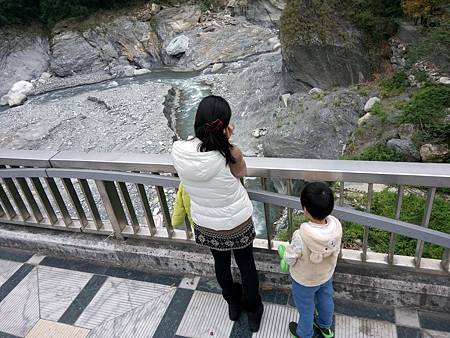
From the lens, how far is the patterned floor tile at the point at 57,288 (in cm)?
280

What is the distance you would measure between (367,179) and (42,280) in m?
2.70

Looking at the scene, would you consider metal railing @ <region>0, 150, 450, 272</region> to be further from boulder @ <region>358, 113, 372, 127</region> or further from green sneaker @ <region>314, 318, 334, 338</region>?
boulder @ <region>358, 113, 372, 127</region>

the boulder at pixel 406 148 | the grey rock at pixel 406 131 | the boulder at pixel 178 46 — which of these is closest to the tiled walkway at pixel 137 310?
the boulder at pixel 406 148

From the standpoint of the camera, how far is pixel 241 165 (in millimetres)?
1893

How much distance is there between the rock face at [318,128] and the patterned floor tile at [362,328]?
473 cm

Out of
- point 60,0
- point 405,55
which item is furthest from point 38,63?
point 405,55

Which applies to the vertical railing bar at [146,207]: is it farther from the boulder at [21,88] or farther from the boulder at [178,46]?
the boulder at [178,46]

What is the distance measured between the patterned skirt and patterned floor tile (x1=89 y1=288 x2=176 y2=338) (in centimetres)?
85

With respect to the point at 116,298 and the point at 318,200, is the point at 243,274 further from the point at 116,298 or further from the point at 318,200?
the point at 116,298

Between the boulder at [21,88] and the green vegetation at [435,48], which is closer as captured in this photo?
the green vegetation at [435,48]

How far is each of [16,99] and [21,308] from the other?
49.9 ft

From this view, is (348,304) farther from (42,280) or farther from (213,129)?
(42,280)

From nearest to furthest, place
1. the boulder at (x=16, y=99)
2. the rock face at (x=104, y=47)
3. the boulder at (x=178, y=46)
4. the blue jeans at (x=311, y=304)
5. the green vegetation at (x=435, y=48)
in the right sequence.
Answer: the blue jeans at (x=311, y=304) → the green vegetation at (x=435, y=48) → the boulder at (x=16, y=99) → the boulder at (x=178, y=46) → the rock face at (x=104, y=47)

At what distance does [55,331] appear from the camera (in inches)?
103
